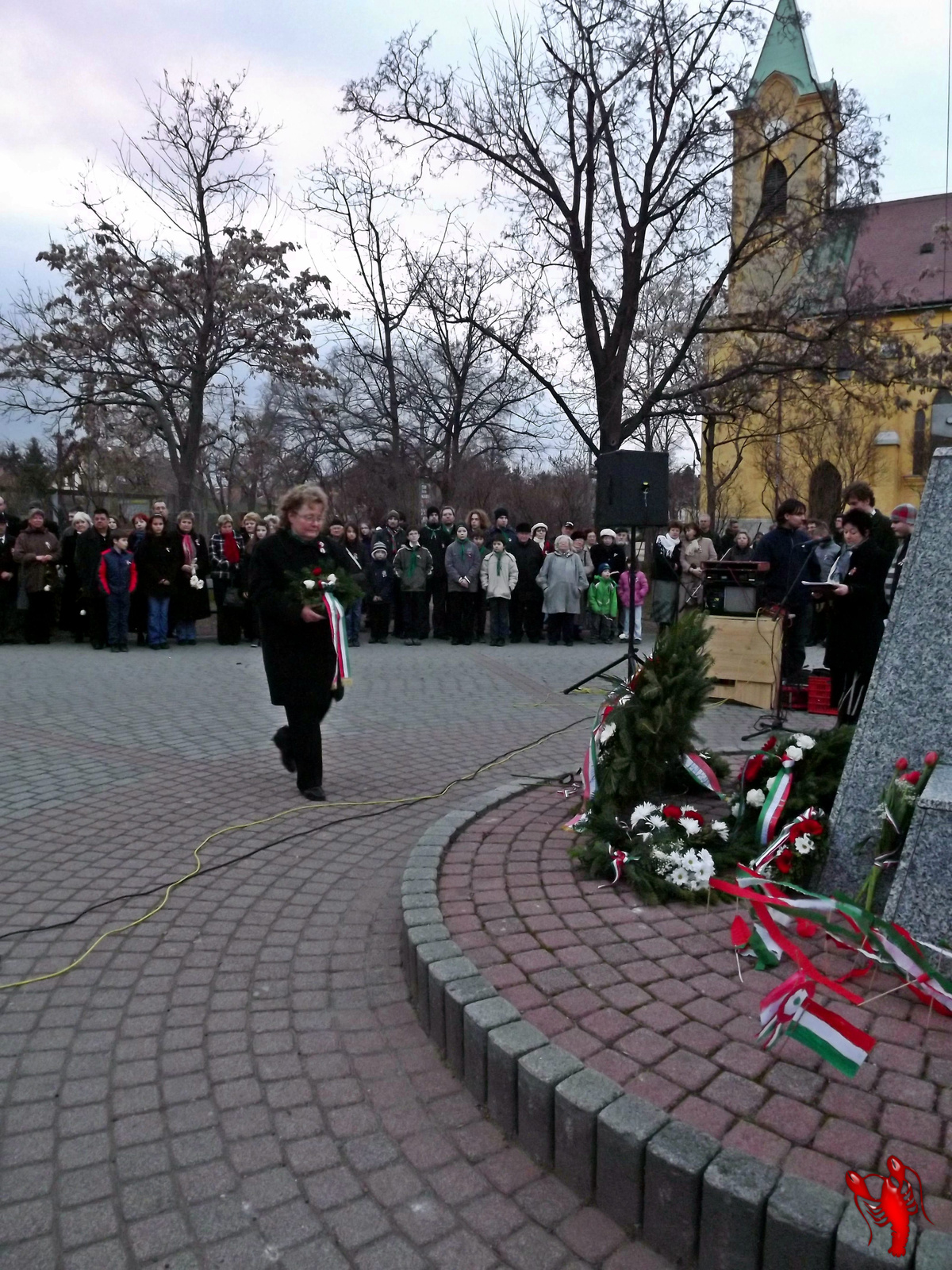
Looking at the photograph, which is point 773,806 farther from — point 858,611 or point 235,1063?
point 858,611

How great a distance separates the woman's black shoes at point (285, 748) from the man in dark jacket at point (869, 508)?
193 inches

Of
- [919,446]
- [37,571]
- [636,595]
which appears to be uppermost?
[919,446]

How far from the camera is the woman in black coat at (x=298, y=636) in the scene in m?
5.88

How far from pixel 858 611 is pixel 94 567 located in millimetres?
10830

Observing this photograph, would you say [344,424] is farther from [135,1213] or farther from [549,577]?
[135,1213]

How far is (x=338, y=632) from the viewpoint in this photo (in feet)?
19.4

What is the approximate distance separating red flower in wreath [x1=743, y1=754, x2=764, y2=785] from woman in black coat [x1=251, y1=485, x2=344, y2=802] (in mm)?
2726

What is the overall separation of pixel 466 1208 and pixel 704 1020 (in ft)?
2.96

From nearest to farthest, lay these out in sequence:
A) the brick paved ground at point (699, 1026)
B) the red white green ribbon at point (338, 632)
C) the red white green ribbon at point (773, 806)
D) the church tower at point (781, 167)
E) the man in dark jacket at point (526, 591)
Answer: the brick paved ground at point (699, 1026) < the red white green ribbon at point (773, 806) < the red white green ribbon at point (338, 632) < the man in dark jacket at point (526, 591) < the church tower at point (781, 167)

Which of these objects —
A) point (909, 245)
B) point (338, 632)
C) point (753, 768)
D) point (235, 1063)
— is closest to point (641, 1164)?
point (235, 1063)

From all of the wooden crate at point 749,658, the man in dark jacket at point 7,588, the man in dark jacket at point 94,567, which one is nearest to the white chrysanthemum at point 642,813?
the wooden crate at point 749,658

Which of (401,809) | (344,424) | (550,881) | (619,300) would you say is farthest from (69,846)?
(344,424)

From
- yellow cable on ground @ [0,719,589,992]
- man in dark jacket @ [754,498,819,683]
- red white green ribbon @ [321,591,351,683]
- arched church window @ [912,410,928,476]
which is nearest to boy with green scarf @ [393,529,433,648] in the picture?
man in dark jacket @ [754,498,819,683]

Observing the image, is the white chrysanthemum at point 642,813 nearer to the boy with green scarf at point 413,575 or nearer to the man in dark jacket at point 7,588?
the boy with green scarf at point 413,575
